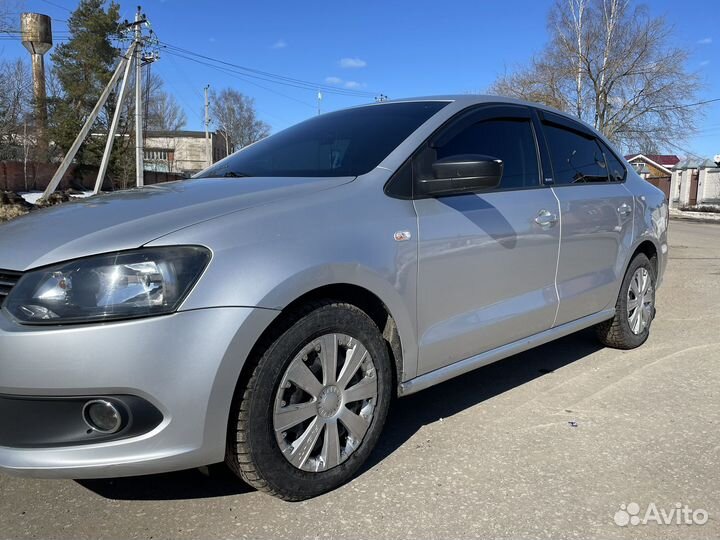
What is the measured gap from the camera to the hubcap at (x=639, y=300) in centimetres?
439

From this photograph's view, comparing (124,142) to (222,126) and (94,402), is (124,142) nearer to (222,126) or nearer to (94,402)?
(222,126)

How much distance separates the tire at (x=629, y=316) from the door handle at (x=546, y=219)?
1180mm

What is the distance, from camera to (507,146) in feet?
11.3

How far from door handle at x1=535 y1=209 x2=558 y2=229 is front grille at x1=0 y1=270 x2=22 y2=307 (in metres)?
2.51

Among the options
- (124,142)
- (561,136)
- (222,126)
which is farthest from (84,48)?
(561,136)

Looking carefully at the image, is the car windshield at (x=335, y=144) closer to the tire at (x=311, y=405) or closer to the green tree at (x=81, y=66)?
the tire at (x=311, y=405)

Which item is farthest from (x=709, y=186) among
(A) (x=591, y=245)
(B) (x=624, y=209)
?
(A) (x=591, y=245)

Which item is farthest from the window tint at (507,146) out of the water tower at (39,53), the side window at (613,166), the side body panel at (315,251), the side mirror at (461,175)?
the water tower at (39,53)

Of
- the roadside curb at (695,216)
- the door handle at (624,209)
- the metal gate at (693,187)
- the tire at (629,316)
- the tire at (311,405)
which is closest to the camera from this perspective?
the tire at (311,405)

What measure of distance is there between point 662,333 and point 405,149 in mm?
3434

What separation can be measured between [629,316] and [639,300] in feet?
0.59

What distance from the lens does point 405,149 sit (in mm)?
2814

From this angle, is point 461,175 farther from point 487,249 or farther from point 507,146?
point 507,146

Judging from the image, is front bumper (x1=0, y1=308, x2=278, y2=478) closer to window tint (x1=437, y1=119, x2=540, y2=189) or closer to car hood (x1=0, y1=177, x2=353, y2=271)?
car hood (x1=0, y1=177, x2=353, y2=271)
